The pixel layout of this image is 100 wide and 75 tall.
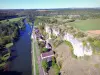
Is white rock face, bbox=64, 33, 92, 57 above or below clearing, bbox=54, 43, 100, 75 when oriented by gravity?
above

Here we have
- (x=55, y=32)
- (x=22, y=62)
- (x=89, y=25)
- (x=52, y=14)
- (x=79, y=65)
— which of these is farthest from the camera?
(x=52, y=14)

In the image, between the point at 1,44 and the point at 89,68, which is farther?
the point at 1,44

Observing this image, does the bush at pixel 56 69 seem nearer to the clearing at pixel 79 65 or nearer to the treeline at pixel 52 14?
the clearing at pixel 79 65

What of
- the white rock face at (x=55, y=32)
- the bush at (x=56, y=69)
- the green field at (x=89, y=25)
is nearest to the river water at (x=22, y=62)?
the bush at (x=56, y=69)

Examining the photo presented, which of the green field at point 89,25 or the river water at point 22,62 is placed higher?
the green field at point 89,25

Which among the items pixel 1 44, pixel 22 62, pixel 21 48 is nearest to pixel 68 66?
pixel 22 62

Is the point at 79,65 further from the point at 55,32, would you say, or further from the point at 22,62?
the point at 55,32

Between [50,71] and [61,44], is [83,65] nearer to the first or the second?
[50,71]

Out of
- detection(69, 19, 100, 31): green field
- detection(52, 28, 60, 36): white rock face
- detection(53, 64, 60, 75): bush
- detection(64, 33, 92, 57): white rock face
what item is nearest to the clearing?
detection(53, 64, 60, 75): bush

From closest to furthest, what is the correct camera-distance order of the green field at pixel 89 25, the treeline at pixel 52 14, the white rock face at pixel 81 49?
1. the white rock face at pixel 81 49
2. the green field at pixel 89 25
3. the treeline at pixel 52 14

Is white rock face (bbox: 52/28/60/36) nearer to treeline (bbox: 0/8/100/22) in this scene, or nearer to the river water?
the river water

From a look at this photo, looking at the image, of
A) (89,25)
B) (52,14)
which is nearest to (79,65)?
(89,25)
